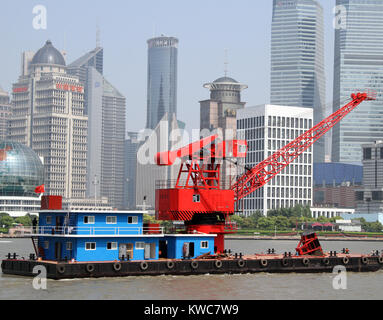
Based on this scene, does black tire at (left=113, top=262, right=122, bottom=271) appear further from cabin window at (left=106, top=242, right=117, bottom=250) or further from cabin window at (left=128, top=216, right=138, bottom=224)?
cabin window at (left=128, top=216, right=138, bottom=224)

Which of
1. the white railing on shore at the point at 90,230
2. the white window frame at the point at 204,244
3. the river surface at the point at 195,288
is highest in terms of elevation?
the white railing on shore at the point at 90,230

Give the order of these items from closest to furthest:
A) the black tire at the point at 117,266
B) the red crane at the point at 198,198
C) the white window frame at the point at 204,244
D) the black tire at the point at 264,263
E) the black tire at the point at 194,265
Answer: the black tire at the point at 117,266, the black tire at the point at 194,265, the white window frame at the point at 204,244, the red crane at the point at 198,198, the black tire at the point at 264,263

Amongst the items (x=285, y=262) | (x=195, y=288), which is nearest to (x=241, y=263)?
(x=285, y=262)

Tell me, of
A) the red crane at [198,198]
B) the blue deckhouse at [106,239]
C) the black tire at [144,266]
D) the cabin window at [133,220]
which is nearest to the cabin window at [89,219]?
the blue deckhouse at [106,239]

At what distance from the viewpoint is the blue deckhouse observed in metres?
62.2

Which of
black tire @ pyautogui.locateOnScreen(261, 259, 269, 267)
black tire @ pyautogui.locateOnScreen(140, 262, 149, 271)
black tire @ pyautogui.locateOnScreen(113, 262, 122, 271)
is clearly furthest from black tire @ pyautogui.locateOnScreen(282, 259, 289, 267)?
black tire @ pyautogui.locateOnScreen(113, 262, 122, 271)

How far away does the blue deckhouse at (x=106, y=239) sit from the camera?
62.2 metres

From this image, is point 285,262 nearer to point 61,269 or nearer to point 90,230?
point 90,230

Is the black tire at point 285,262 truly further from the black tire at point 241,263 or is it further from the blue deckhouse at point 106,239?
the blue deckhouse at point 106,239
